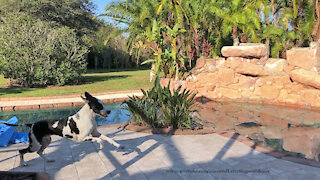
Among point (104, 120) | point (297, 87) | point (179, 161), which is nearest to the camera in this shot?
point (179, 161)

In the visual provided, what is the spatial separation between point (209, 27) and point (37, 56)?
10.4 meters

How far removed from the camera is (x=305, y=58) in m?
10.6

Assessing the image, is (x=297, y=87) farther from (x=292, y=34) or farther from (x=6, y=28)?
(x=6, y=28)

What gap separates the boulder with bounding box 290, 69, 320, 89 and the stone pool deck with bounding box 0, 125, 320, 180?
6.30 m

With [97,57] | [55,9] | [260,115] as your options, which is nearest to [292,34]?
[260,115]

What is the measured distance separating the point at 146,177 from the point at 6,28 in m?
18.0

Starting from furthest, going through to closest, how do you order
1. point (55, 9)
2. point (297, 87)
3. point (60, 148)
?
point (55, 9)
point (297, 87)
point (60, 148)

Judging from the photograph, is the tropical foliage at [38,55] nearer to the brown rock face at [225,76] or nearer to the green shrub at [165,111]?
the brown rock face at [225,76]

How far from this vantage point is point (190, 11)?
48.6 ft

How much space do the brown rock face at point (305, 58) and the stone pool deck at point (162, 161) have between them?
6473 mm

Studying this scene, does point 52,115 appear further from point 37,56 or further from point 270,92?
point 37,56

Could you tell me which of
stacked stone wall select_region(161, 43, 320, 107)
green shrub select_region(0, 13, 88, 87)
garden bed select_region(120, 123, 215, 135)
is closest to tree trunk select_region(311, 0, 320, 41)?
stacked stone wall select_region(161, 43, 320, 107)

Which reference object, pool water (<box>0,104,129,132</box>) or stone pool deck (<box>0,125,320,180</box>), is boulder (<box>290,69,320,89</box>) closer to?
stone pool deck (<box>0,125,320,180</box>)

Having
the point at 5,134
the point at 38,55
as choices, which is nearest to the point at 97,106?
the point at 5,134
